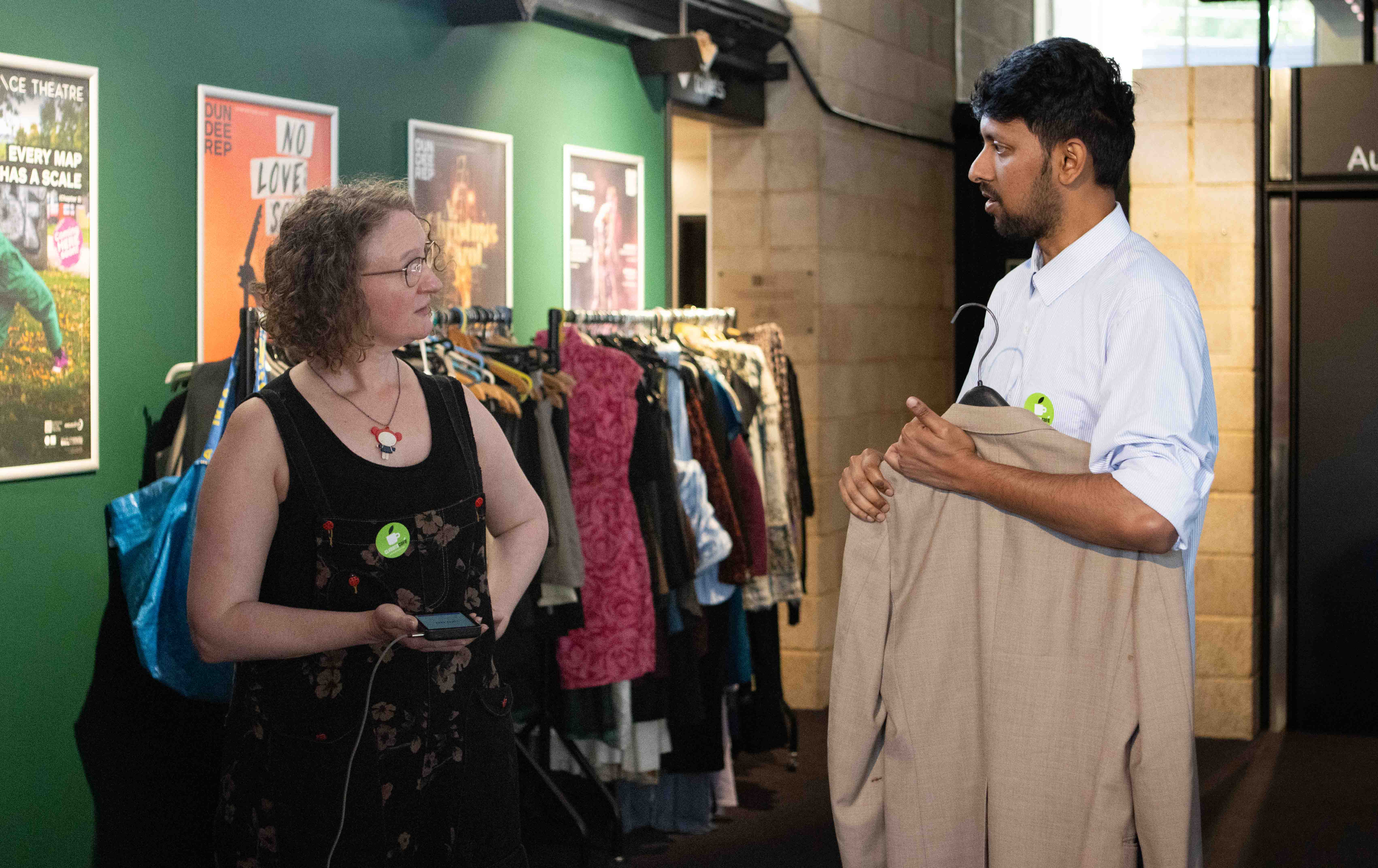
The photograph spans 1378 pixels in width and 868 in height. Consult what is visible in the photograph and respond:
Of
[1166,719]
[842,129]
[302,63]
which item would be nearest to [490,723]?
[1166,719]

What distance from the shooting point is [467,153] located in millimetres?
4242

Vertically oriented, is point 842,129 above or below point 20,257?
above

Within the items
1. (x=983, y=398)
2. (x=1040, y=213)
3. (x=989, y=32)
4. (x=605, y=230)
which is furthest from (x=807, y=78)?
(x=983, y=398)

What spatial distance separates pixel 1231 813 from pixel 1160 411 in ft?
11.0

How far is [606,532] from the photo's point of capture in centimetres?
373

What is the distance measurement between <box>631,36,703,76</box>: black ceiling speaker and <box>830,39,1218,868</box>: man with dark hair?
122 inches

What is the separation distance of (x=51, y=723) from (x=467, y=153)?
6.76ft

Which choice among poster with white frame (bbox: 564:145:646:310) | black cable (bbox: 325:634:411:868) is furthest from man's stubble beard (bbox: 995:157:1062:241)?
poster with white frame (bbox: 564:145:646:310)

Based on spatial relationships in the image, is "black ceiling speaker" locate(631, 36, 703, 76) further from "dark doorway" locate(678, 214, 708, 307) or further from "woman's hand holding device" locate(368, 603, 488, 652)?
"woman's hand holding device" locate(368, 603, 488, 652)

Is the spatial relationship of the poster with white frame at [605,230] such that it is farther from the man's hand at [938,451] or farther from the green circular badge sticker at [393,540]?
the man's hand at [938,451]

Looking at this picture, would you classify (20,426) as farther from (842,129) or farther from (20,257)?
(842,129)

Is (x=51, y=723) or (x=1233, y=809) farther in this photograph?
(x=1233, y=809)

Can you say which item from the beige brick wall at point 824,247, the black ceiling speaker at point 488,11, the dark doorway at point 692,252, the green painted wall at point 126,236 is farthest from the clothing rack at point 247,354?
the dark doorway at point 692,252

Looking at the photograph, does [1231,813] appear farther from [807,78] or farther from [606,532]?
[807,78]
